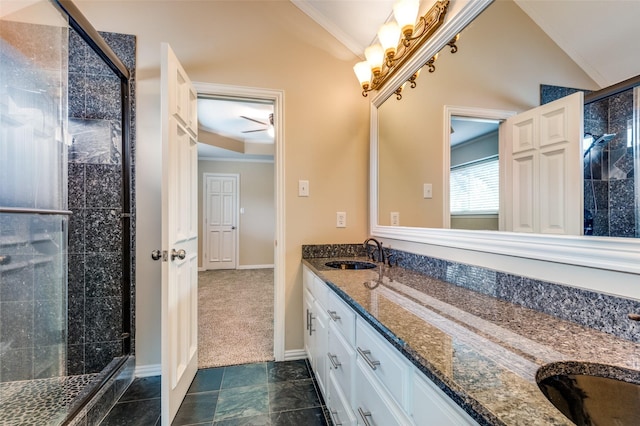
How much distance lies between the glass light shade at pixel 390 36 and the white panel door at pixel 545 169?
91 cm

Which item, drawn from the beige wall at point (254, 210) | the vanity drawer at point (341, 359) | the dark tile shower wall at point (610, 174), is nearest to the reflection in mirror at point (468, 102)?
the dark tile shower wall at point (610, 174)

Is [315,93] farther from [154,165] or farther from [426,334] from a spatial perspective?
[426,334]

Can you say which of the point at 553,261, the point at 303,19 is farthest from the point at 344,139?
the point at 553,261

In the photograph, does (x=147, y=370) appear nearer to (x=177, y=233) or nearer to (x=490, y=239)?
(x=177, y=233)

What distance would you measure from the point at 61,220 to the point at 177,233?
0.80 metres

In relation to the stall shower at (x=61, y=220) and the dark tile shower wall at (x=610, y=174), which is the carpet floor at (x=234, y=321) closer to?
the stall shower at (x=61, y=220)

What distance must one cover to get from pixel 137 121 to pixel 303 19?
4.84ft

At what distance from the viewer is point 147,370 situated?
1965mm

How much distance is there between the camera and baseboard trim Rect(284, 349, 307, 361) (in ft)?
7.06

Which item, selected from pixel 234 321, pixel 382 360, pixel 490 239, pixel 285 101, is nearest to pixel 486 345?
pixel 382 360

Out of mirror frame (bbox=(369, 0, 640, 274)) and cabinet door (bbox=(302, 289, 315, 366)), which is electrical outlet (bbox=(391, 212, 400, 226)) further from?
cabinet door (bbox=(302, 289, 315, 366))

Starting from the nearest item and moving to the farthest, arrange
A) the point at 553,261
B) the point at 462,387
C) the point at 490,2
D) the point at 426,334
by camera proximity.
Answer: the point at 462,387 < the point at 426,334 < the point at 553,261 < the point at 490,2

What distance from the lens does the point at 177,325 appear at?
1615 millimetres

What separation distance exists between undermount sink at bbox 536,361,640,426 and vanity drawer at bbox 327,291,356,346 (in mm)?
632
